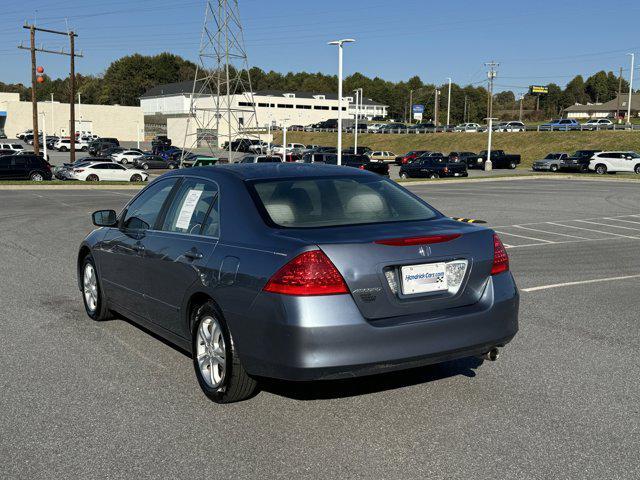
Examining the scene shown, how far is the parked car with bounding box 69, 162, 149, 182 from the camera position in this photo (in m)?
38.2

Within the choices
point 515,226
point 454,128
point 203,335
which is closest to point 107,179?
point 515,226

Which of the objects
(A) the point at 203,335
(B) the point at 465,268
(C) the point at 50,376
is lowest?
(C) the point at 50,376

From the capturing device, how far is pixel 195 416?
463cm

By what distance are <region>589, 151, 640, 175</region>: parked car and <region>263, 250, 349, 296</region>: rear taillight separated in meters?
51.0

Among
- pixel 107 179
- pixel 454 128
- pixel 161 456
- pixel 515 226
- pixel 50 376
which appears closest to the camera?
pixel 161 456

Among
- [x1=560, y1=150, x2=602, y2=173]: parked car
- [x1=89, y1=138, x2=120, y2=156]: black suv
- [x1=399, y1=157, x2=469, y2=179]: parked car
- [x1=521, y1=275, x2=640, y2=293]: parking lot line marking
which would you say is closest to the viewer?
[x1=521, y1=275, x2=640, y2=293]: parking lot line marking

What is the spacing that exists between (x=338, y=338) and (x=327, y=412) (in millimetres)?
756

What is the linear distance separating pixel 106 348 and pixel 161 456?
8.07 feet

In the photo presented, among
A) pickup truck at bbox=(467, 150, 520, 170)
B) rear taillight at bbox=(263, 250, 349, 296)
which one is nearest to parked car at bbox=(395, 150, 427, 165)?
pickup truck at bbox=(467, 150, 520, 170)

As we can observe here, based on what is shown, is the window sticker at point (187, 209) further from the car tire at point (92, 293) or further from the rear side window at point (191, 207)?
the car tire at point (92, 293)

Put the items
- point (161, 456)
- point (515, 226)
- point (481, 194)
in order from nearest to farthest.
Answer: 1. point (161, 456)
2. point (515, 226)
3. point (481, 194)

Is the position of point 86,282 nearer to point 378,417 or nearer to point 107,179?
point 378,417

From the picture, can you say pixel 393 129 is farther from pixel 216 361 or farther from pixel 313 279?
pixel 313 279

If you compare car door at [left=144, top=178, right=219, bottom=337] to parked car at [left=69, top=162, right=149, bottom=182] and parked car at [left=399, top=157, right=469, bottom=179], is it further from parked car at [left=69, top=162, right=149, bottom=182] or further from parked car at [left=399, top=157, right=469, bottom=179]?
parked car at [left=399, top=157, right=469, bottom=179]
